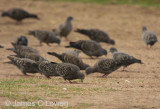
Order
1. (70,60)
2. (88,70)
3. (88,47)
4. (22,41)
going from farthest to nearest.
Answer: (22,41) → (88,47) → (70,60) → (88,70)

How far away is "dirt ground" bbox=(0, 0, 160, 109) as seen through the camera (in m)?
9.27

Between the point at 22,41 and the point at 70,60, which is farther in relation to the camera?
the point at 22,41

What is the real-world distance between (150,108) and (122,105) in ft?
1.53

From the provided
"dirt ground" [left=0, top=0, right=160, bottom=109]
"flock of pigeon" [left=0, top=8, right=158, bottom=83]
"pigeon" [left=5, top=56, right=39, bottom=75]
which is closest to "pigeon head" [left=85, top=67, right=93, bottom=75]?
"flock of pigeon" [left=0, top=8, right=158, bottom=83]

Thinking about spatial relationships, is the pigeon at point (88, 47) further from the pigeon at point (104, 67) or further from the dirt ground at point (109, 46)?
the pigeon at point (104, 67)

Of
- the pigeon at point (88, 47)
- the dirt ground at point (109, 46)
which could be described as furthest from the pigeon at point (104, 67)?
the pigeon at point (88, 47)

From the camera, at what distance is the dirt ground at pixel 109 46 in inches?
365

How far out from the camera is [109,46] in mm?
20000

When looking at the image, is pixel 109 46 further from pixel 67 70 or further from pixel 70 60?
→ pixel 67 70

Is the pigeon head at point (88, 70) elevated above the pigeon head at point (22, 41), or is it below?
below

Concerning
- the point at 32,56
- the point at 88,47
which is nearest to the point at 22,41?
the point at 88,47

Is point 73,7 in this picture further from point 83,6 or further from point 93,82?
point 93,82

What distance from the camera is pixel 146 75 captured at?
44.6 feet

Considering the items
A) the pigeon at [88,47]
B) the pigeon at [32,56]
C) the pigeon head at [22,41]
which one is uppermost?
→ the pigeon head at [22,41]
